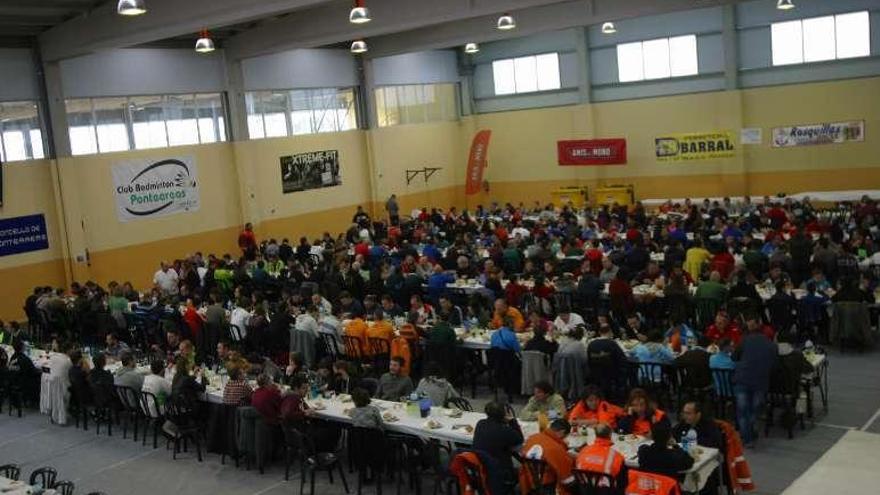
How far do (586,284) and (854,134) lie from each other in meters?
13.7

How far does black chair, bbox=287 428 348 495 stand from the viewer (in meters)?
9.24

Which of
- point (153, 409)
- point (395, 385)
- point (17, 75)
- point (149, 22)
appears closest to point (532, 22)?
point (149, 22)

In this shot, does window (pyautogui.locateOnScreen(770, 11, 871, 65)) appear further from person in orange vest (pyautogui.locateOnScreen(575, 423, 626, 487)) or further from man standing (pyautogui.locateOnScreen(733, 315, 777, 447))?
person in orange vest (pyautogui.locateOnScreen(575, 423, 626, 487))

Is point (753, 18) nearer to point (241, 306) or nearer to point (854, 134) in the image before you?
point (854, 134)

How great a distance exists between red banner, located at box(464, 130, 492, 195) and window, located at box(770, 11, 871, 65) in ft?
31.0

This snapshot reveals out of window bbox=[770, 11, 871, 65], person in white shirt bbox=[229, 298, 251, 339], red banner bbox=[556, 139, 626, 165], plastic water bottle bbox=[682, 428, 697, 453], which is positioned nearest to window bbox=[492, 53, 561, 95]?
red banner bbox=[556, 139, 626, 165]

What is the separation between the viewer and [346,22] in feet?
67.5

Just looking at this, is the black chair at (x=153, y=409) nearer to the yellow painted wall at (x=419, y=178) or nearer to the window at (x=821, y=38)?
the yellow painted wall at (x=419, y=178)

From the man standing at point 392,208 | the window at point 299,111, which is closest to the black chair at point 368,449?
the window at point 299,111

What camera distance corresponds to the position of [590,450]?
300 inches

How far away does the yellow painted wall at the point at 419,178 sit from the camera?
2048 cm

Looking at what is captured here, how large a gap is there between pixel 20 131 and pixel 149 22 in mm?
5066

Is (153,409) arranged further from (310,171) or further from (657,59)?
(657,59)

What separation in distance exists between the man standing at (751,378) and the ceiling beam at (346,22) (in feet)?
32.1
